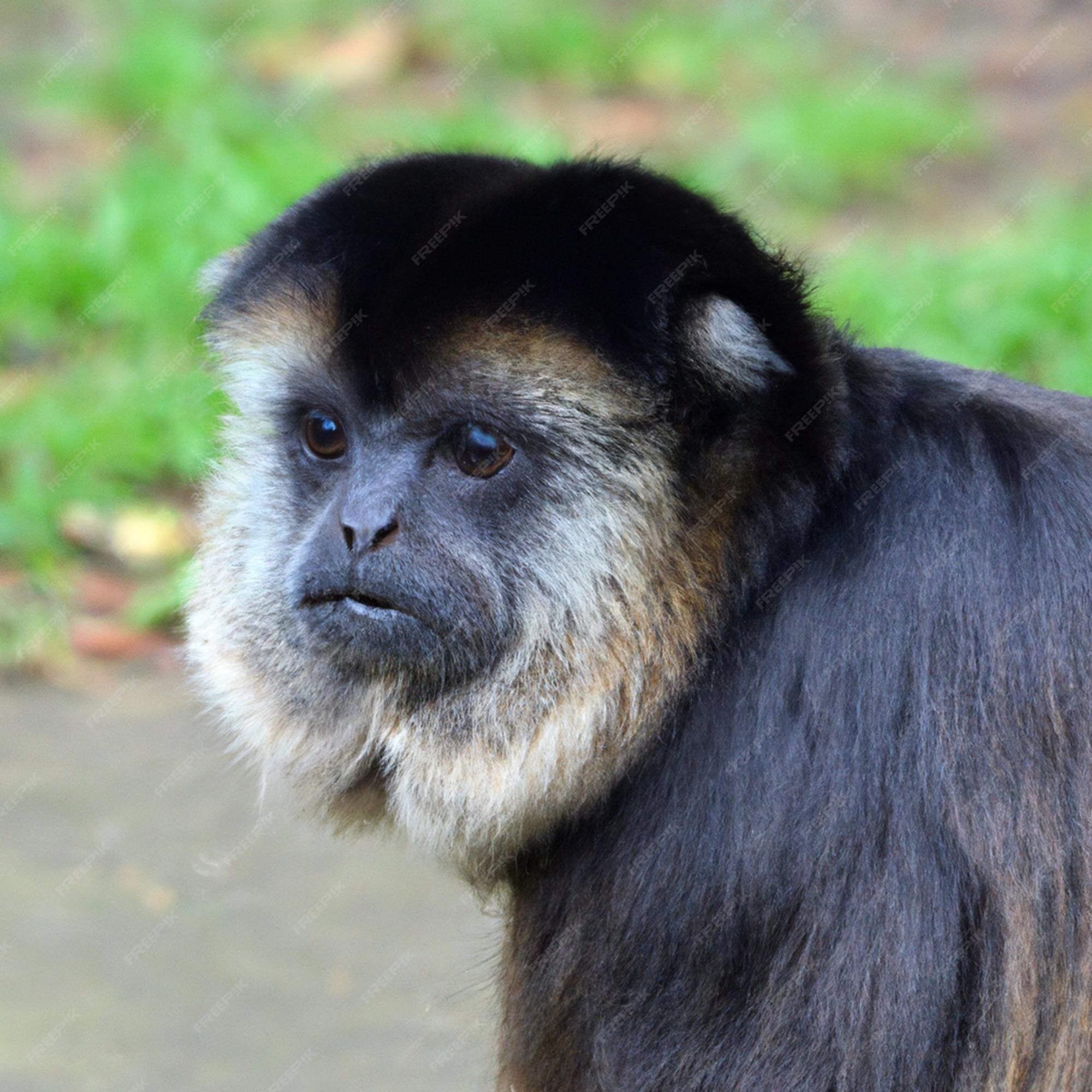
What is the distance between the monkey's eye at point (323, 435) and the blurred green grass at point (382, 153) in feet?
6.64

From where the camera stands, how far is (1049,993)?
325 cm

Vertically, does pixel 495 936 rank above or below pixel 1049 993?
below

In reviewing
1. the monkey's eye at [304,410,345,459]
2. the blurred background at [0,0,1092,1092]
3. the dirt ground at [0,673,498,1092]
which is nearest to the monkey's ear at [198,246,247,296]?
the blurred background at [0,0,1092,1092]

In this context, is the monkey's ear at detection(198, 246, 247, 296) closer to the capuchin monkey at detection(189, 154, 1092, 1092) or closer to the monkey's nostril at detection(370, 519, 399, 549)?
the capuchin monkey at detection(189, 154, 1092, 1092)

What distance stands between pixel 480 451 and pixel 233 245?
504cm

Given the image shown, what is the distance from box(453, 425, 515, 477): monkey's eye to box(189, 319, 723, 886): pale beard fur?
0.58 feet

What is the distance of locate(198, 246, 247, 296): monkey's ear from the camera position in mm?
4098

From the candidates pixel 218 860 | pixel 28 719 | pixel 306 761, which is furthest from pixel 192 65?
pixel 306 761

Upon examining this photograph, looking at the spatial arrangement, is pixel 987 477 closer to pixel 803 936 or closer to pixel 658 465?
pixel 658 465

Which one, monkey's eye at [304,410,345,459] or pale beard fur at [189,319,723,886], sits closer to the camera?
pale beard fur at [189,319,723,886]

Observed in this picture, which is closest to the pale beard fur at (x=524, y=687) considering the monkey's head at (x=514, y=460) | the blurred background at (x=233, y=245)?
Result: the monkey's head at (x=514, y=460)

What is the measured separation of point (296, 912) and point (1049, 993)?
8.68 ft

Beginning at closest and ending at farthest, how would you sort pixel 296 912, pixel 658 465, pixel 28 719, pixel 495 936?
1. pixel 658 465
2. pixel 495 936
3. pixel 296 912
4. pixel 28 719

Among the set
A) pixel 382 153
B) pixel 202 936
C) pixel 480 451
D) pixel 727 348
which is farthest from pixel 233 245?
pixel 727 348
